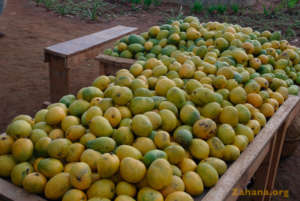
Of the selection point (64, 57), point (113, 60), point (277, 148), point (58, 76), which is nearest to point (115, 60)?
point (113, 60)

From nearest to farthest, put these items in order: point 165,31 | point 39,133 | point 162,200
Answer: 1. point 162,200
2. point 39,133
3. point 165,31

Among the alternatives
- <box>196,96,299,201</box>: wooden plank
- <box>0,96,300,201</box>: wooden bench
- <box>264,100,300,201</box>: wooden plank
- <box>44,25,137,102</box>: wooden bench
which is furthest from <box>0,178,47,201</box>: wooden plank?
<box>44,25,137,102</box>: wooden bench

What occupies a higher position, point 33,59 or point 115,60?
point 115,60

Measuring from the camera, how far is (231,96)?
233 centimetres

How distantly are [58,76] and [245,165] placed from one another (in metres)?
2.97

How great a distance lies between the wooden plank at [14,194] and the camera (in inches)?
61.9

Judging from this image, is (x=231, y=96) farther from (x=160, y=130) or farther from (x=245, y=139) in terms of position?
(x=160, y=130)

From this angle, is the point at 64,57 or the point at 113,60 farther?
the point at 64,57

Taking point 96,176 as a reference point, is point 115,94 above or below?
above

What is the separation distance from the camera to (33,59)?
20.5ft

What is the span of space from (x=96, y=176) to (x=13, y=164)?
1.57ft

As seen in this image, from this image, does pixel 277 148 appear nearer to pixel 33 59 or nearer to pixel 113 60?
pixel 113 60

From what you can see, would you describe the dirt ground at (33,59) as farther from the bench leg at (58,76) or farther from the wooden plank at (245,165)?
→ the wooden plank at (245,165)

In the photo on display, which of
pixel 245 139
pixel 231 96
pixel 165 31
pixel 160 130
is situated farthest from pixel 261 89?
pixel 165 31
